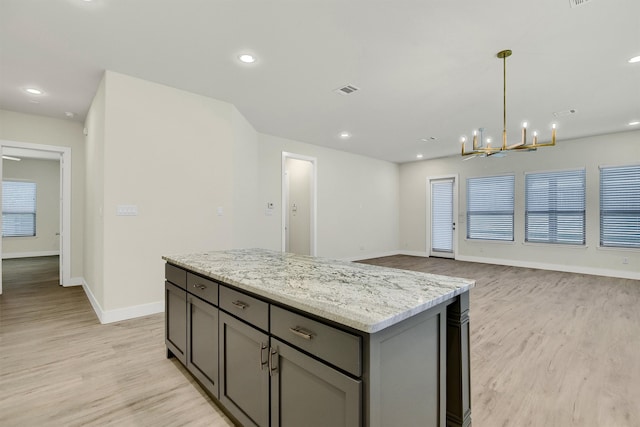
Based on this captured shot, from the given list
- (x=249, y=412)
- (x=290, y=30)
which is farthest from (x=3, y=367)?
(x=290, y=30)

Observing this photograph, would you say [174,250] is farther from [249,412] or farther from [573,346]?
[573,346]

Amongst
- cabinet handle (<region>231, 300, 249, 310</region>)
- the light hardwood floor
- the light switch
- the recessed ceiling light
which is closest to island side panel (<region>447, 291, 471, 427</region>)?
the light hardwood floor

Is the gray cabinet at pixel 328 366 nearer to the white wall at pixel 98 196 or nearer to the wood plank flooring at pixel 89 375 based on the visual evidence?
the wood plank flooring at pixel 89 375

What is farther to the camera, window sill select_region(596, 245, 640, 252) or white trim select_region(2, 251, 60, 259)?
white trim select_region(2, 251, 60, 259)

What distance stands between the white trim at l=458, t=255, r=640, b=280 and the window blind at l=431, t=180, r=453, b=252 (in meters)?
0.65

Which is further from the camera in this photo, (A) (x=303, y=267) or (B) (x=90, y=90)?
(B) (x=90, y=90)

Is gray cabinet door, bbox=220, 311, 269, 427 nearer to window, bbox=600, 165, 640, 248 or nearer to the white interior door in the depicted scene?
window, bbox=600, 165, 640, 248

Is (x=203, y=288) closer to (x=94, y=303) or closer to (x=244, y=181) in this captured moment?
(x=94, y=303)

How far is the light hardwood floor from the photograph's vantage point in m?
1.79

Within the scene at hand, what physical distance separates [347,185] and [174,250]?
4644 mm

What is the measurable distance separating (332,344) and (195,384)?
5.12 ft

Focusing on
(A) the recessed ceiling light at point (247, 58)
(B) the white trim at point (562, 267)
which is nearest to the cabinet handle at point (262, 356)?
(A) the recessed ceiling light at point (247, 58)

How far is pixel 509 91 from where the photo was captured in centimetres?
369

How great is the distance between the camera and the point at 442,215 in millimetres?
8164
